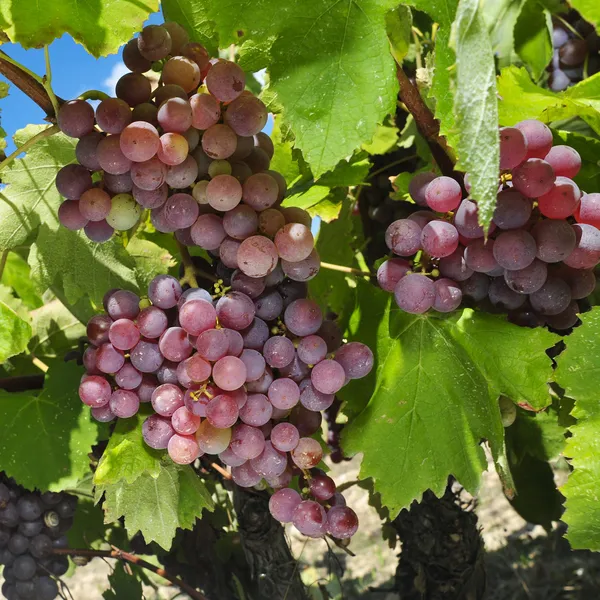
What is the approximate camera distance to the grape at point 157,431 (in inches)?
26.2

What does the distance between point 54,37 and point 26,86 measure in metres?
0.07

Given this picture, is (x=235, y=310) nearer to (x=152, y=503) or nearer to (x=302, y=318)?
(x=302, y=318)

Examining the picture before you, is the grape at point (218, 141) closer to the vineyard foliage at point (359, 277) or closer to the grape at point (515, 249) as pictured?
the vineyard foliage at point (359, 277)

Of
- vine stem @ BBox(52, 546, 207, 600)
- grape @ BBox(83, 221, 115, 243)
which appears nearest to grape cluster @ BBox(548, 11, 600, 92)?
grape @ BBox(83, 221, 115, 243)

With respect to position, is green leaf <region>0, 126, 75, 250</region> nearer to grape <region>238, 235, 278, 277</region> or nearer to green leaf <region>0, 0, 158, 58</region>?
green leaf <region>0, 0, 158, 58</region>

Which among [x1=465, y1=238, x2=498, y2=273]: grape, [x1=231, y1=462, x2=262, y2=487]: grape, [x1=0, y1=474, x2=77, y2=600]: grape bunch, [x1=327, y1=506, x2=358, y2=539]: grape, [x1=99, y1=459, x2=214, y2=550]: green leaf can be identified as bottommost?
[x1=0, y1=474, x2=77, y2=600]: grape bunch

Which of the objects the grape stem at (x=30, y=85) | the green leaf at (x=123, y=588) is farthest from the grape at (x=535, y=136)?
the green leaf at (x=123, y=588)

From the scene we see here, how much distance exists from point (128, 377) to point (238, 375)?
0.44 ft

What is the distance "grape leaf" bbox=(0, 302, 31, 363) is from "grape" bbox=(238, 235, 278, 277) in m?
0.28

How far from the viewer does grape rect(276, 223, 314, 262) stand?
624 millimetres

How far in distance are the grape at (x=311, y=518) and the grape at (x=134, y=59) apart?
461mm

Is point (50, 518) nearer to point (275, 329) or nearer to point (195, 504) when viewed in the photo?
point (195, 504)

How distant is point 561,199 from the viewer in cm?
62

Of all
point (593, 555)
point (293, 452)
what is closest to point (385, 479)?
point (293, 452)
